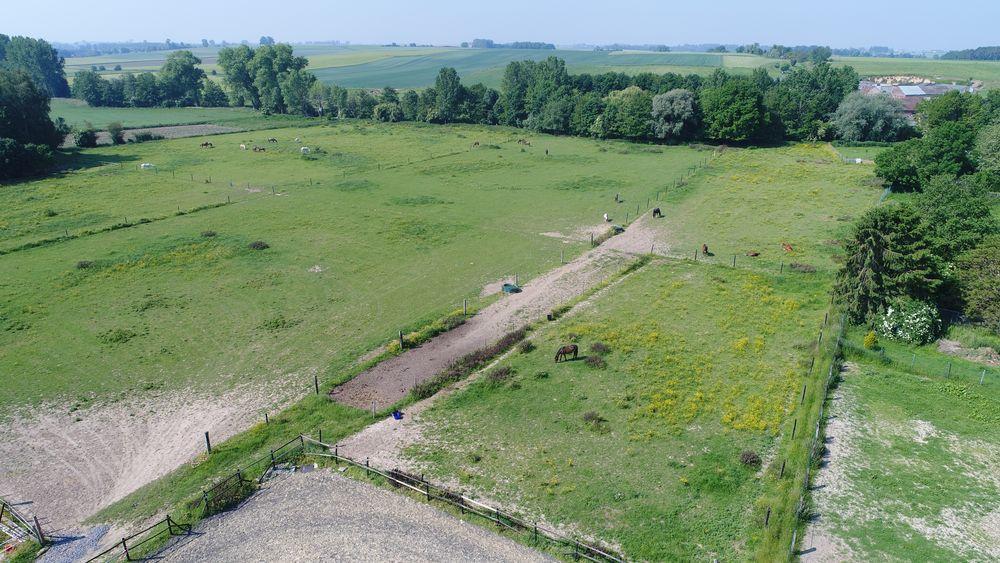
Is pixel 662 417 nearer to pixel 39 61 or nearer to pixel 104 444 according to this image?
pixel 104 444

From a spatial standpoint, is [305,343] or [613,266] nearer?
[305,343]

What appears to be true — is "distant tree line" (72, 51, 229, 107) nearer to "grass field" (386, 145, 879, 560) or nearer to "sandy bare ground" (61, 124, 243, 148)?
"sandy bare ground" (61, 124, 243, 148)

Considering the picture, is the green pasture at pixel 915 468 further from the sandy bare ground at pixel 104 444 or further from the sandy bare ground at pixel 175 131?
the sandy bare ground at pixel 175 131

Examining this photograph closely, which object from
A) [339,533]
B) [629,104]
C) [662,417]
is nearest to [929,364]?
[662,417]

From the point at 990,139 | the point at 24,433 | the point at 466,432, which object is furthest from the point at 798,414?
the point at 990,139

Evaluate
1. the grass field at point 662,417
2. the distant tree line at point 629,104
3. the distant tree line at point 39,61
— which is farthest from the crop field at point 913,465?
the distant tree line at point 39,61

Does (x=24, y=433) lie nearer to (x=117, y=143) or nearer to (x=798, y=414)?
(x=798, y=414)
